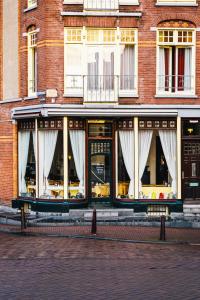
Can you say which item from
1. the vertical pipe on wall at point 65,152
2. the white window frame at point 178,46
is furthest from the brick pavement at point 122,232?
the white window frame at point 178,46

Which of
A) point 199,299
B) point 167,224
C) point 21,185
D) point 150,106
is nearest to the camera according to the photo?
point 199,299

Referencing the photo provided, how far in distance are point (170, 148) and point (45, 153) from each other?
480 centimetres

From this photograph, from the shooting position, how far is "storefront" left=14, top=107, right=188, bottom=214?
1031 inches

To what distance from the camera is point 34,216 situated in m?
26.1

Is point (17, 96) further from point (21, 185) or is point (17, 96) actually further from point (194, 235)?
point (194, 235)

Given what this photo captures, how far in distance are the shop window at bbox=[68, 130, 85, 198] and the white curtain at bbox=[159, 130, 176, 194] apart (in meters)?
3.10

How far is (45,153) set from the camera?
26.4 meters

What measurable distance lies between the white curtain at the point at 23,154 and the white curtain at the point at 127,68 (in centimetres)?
443

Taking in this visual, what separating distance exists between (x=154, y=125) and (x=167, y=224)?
415 centimetres

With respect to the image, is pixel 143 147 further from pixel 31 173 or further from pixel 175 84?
pixel 31 173

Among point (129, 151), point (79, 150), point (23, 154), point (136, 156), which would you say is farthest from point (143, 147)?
point (23, 154)

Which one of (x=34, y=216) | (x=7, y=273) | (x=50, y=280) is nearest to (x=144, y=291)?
(x=50, y=280)

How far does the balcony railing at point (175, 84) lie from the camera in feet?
86.4

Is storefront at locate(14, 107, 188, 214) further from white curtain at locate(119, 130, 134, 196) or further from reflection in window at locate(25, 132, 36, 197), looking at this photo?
reflection in window at locate(25, 132, 36, 197)
